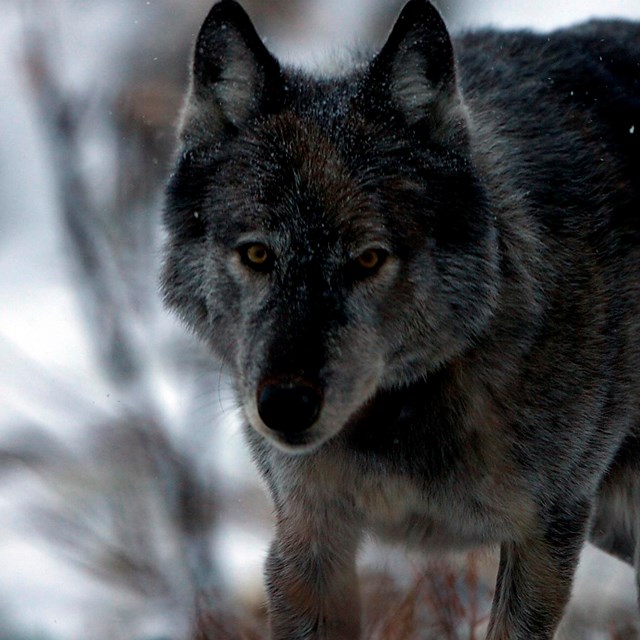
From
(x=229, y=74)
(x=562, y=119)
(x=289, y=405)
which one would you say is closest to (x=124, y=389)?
(x=562, y=119)

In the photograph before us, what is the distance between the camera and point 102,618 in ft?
19.3

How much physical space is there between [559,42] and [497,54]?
13.3 inches

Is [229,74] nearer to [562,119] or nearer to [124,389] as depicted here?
[562,119]

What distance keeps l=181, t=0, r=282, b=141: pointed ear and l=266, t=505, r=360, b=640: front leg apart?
133 centimetres

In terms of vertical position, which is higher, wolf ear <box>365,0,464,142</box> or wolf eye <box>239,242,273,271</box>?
wolf ear <box>365,0,464,142</box>

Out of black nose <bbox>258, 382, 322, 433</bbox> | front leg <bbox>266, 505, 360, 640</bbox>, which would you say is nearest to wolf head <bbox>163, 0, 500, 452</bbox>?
black nose <bbox>258, 382, 322, 433</bbox>

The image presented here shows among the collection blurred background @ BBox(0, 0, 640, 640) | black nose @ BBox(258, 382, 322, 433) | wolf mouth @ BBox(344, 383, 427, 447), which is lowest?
blurred background @ BBox(0, 0, 640, 640)

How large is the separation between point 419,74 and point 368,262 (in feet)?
2.23

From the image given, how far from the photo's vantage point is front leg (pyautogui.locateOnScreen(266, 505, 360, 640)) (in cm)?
419

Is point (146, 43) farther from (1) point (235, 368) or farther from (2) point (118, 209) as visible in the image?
(1) point (235, 368)

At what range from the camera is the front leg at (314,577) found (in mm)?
4191

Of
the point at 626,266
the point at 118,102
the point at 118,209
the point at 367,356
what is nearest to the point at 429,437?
the point at 367,356

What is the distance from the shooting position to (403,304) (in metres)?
3.72

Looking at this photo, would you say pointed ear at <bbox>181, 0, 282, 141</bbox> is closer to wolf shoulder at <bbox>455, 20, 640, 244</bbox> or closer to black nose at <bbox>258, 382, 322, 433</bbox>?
wolf shoulder at <bbox>455, 20, 640, 244</bbox>
